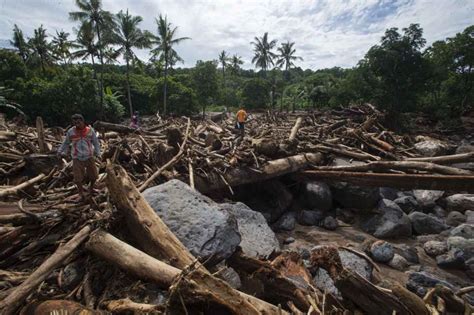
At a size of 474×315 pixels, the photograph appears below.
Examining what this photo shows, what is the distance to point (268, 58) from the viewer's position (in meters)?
45.0

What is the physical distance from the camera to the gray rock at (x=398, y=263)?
5.59m

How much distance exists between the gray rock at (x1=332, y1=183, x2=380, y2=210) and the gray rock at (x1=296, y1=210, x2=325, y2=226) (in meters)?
0.91

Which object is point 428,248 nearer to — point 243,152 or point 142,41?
point 243,152

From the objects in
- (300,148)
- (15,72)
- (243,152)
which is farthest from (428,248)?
(15,72)

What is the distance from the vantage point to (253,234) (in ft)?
16.4

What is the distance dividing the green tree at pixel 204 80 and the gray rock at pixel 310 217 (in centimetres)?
2723

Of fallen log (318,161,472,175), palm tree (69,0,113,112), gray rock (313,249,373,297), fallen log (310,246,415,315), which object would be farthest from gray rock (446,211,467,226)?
palm tree (69,0,113,112)

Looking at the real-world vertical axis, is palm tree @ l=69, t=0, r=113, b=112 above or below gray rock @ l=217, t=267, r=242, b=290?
above

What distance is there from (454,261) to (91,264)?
659 centimetres

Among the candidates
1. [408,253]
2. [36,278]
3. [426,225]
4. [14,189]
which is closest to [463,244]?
[426,225]

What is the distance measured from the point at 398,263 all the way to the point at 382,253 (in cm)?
32

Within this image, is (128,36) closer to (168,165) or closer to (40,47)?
(40,47)

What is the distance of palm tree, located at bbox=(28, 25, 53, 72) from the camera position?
34594 mm

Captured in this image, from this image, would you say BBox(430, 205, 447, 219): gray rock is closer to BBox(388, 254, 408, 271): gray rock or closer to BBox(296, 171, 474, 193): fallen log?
BBox(296, 171, 474, 193): fallen log
